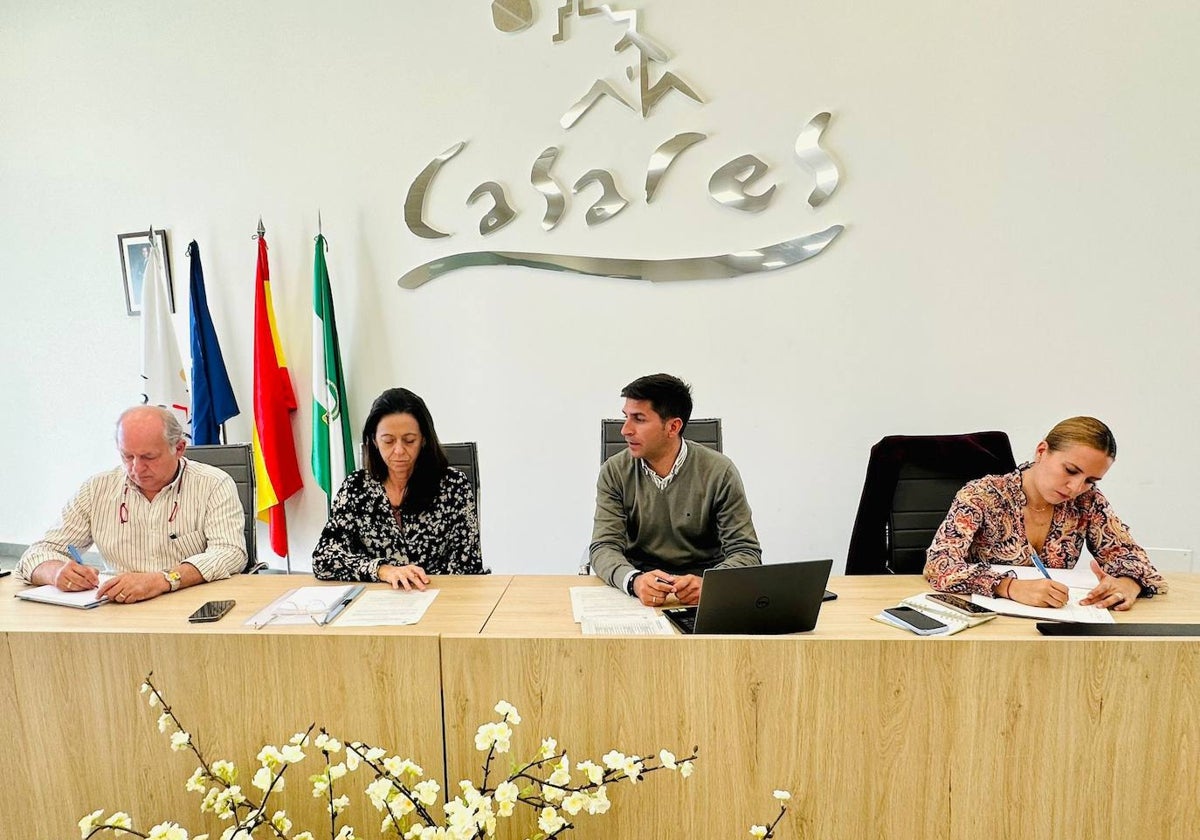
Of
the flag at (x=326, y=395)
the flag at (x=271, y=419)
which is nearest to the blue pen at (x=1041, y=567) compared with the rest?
the flag at (x=326, y=395)

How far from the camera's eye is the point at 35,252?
148 inches

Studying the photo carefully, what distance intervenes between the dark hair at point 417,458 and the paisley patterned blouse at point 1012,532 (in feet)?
4.50

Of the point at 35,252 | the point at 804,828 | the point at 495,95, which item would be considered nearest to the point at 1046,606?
the point at 804,828

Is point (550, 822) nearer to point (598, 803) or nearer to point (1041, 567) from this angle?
point (598, 803)

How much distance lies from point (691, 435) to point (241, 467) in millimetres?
1511

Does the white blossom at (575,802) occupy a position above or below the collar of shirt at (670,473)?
below

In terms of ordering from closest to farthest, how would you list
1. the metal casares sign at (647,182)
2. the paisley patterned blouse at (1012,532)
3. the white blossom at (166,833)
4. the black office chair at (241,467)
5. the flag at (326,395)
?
1. the white blossom at (166,833)
2. the paisley patterned blouse at (1012,532)
3. the black office chair at (241,467)
4. the metal casares sign at (647,182)
5. the flag at (326,395)

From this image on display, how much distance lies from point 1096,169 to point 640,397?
2048 mm

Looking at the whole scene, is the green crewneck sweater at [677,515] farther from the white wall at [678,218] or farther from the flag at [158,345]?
the flag at [158,345]

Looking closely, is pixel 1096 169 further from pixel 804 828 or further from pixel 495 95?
pixel 804 828

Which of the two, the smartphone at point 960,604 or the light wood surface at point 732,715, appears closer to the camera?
the light wood surface at point 732,715

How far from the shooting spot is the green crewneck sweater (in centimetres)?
202

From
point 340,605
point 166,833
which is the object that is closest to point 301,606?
point 340,605

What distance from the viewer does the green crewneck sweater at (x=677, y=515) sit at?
2016 millimetres
